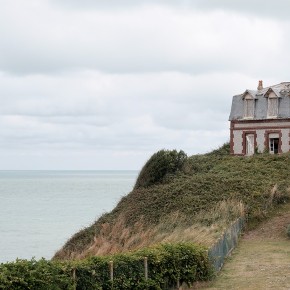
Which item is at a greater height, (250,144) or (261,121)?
(261,121)

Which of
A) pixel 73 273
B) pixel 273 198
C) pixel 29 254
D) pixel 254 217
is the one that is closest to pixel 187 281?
pixel 73 273

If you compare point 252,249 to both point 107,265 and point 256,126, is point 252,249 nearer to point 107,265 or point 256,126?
point 107,265

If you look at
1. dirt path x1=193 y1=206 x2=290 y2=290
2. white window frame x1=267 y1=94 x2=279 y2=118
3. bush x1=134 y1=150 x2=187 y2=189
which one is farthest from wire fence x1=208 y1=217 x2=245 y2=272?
white window frame x1=267 y1=94 x2=279 y2=118

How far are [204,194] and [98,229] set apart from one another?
25.7ft

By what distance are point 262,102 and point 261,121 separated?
1970mm

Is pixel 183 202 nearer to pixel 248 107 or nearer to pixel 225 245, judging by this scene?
pixel 225 245

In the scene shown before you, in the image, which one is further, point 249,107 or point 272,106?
point 249,107

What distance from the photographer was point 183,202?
4278 centimetres

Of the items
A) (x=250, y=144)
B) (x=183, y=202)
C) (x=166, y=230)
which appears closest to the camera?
(x=166, y=230)

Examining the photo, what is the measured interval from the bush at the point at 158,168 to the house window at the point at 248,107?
11.0 metres

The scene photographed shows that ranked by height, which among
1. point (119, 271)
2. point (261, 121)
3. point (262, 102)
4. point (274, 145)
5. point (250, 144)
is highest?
point (262, 102)

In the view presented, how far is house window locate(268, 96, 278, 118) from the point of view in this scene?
198ft

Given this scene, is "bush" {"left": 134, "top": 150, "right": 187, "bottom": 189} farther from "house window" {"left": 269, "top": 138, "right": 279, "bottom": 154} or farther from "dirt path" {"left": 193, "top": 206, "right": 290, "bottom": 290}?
"dirt path" {"left": 193, "top": 206, "right": 290, "bottom": 290}

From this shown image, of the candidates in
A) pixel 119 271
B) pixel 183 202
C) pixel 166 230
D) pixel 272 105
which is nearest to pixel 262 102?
pixel 272 105
